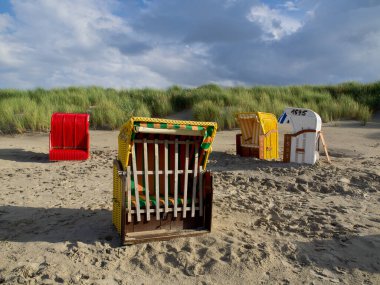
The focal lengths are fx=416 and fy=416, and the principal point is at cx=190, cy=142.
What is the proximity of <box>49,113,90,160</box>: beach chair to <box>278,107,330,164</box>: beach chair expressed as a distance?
14.6ft

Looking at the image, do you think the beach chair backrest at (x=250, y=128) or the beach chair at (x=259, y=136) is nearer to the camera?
the beach chair at (x=259, y=136)

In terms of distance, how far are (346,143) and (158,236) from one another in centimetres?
838

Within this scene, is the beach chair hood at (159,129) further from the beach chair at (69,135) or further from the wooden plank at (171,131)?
the beach chair at (69,135)

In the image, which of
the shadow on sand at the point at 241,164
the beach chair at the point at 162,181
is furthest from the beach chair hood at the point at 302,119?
the beach chair at the point at 162,181

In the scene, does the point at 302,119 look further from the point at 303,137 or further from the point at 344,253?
the point at 344,253

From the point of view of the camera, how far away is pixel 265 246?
4121 mm

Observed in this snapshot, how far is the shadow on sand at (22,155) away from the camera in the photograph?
9.40 meters

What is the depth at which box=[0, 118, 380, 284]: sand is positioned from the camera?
142 inches

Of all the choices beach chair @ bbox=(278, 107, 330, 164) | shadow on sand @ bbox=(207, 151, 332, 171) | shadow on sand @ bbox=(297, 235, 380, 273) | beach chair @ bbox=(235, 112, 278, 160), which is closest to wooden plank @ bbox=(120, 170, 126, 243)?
shadow on sand @ bbox=(297, 235, 380, 273)

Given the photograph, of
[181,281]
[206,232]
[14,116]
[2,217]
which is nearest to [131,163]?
[206,232]

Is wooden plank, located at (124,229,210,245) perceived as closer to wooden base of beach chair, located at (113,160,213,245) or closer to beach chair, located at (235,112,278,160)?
wooden base of beach chair, located at (113,160,213,245)

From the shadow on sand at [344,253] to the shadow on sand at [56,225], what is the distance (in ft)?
6.24

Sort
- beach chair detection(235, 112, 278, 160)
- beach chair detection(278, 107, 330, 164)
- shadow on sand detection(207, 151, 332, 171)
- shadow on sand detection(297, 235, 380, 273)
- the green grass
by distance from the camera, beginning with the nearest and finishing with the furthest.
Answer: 1. shadow on sand detection(297, 235, 380, 273)
2. shadow on sand detection(207, 151, 332, 171)
3. beach chair detection(278, 107, 330, 164)
4. beach chair detection(235, 112, 278, 160)
5. the green grass

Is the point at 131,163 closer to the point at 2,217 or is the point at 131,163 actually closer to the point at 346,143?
the point at 2,217
